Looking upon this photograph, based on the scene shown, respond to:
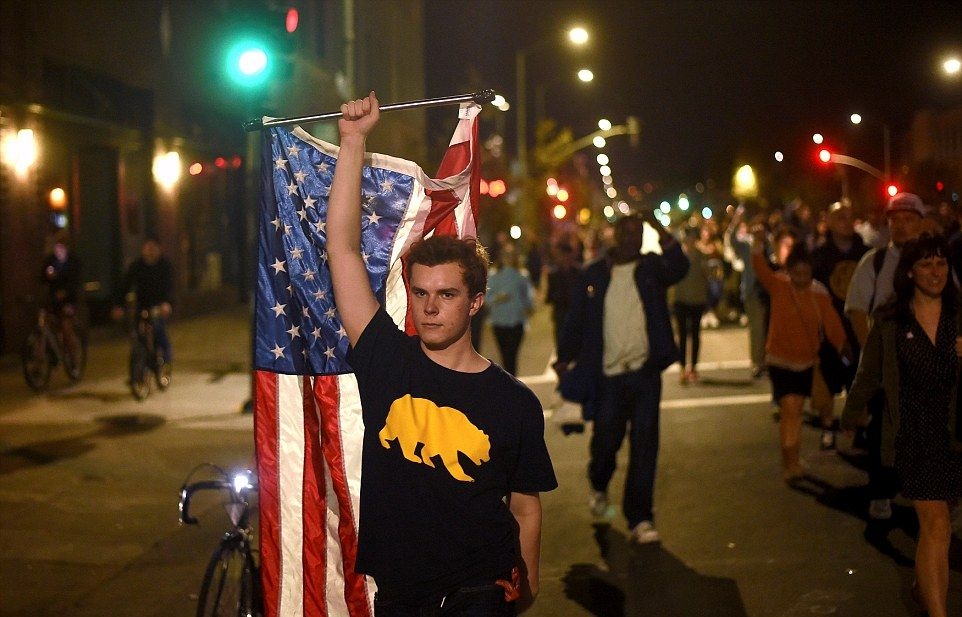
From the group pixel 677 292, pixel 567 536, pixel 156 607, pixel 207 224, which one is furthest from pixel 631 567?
pixel 207 224

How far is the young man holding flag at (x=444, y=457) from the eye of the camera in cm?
362

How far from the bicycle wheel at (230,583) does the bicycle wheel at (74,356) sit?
11.5m

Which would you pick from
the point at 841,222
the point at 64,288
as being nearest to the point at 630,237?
the point at 841,222

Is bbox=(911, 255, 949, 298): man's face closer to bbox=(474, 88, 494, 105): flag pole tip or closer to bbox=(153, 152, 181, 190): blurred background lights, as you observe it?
bbox=(474, 88, 494, 105): flag pole tip

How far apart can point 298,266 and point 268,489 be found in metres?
0.77

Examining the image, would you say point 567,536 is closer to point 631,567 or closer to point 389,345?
point 631,567

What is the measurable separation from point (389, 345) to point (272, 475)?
89 centimetres

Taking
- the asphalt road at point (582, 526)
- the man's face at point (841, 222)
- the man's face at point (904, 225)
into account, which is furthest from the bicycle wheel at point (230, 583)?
the man's face at point (841, 222)

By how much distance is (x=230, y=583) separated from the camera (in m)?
4.90

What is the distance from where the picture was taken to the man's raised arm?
152 inches

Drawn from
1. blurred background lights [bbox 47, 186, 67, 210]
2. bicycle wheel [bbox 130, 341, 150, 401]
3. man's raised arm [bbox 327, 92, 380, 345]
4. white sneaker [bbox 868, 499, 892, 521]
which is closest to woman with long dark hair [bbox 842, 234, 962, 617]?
white sneaker [bbox 868, 499, 892, 521]

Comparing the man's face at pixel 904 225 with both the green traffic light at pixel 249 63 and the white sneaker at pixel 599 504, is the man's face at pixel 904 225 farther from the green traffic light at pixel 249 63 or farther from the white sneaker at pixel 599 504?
the green traffic light at pixel 249 63

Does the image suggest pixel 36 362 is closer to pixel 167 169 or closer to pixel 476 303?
pixel 167 169

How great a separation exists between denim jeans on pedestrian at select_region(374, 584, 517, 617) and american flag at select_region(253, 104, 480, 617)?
31.1 inches
